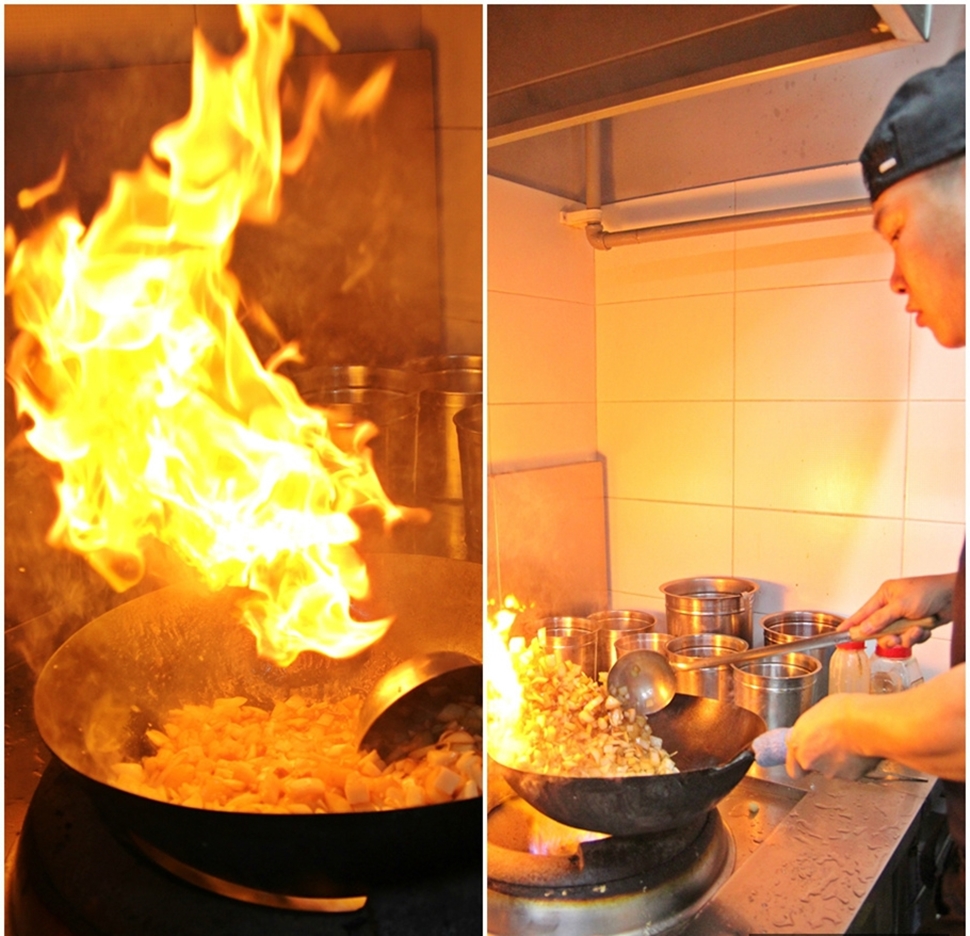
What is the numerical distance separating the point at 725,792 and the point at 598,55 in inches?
32.1

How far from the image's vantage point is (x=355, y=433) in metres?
1.06

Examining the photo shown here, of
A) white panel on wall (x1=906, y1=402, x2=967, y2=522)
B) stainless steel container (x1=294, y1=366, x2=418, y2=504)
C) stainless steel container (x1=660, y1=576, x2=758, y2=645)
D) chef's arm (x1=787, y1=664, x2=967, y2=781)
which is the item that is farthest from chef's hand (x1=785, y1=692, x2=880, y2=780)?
stainless steel container (x1=294, y1=366, x2=418, y2=504)

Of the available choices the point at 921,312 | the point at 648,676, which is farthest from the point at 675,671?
the point at 921,312

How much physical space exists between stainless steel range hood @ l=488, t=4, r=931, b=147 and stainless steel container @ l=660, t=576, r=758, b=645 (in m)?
0.54

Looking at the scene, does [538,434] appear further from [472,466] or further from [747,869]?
[747,869]

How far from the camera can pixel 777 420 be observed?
96 cm

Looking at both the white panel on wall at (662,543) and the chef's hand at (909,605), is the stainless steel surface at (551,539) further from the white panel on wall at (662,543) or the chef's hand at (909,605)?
the chef's hand at (909,605)

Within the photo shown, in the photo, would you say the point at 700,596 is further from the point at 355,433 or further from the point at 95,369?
the point at 95,369

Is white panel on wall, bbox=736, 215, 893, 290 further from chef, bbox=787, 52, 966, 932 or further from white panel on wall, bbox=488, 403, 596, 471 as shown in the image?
white panel on wall, bbox=488, 403, 596, 471

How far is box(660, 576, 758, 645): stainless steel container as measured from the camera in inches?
38.8

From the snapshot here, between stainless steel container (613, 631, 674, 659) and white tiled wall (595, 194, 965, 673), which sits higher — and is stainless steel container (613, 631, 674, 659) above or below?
below

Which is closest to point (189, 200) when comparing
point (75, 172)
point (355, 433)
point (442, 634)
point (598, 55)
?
point (75, 172)

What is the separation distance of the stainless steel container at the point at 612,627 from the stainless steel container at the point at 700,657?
0.04m

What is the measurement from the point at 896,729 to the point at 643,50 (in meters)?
0.77
